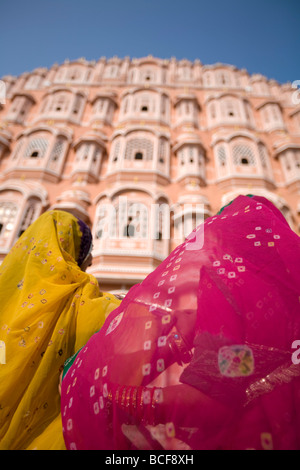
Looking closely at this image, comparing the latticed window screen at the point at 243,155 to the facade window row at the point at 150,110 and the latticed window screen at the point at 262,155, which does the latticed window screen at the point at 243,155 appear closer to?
the latticed window screen at the point at 262,155

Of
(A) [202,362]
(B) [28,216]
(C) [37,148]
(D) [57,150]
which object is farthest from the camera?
(D) [57,150]

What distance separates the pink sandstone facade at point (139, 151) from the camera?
6.19 metres

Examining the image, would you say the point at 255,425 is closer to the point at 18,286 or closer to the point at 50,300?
the point at 50,300

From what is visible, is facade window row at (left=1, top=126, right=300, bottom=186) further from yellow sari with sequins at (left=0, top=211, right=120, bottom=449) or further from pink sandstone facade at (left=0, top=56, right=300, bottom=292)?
yellow sari with sequins at (left=0, top=211, right=120, bottom=449)

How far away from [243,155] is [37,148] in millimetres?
6694

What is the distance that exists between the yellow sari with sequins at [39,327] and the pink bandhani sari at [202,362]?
204mm

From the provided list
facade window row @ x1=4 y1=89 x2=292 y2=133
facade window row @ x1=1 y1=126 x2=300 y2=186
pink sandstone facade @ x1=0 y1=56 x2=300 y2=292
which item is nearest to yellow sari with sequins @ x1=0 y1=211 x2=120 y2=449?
pink sandstone facade @ x1=0 y1=56 x2=300 y2=292

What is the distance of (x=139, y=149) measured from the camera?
7.97 m

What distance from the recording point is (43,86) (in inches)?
443

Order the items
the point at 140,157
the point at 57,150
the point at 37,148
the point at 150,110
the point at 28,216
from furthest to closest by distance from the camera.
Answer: the point at 150,110, the point at 57,150, the point at 37,148, the point at 140,157, the point at 28,216

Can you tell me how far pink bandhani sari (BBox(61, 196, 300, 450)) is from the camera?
57 cm

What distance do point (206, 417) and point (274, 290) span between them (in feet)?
1.25

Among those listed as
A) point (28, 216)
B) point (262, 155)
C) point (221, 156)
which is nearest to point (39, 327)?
point (28, 216)

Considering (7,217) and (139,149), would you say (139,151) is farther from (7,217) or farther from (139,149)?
(7,217)
